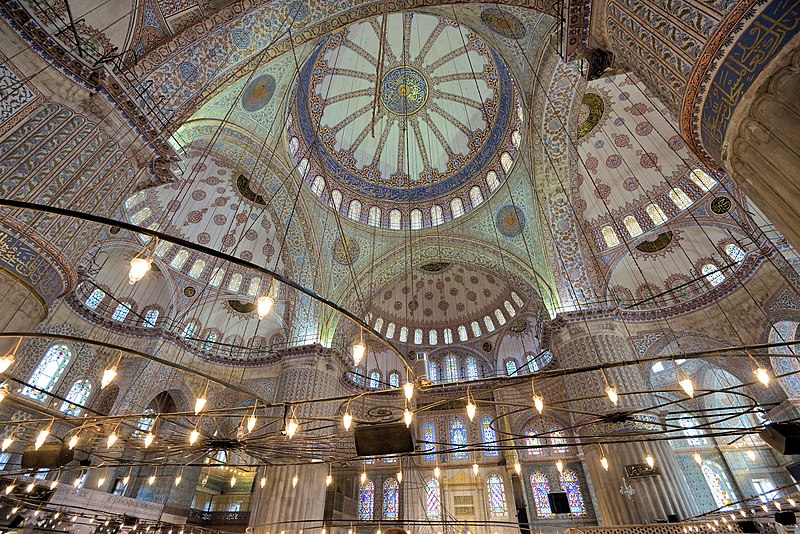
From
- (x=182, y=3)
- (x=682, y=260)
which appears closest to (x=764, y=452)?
(x=682, y=260)

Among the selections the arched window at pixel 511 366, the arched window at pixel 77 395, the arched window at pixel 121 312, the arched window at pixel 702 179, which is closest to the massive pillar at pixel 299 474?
the arched window at pixel 121 312

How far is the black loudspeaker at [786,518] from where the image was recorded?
25.6 ft

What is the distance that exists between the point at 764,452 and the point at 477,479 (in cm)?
1102

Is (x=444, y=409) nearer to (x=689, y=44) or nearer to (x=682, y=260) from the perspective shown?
(x=682, y=260)

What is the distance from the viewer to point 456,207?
55.1ft

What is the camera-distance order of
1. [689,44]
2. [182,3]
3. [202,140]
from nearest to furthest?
1. [689,44]
2. [182,3]
3. [202,140]

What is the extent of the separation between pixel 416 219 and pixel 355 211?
9.50ft

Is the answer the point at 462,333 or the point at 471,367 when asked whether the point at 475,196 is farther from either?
the point at 471,367

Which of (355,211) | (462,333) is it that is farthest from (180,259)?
(462,333)

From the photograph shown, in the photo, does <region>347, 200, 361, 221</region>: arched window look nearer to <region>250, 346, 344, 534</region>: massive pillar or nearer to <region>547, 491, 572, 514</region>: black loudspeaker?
<region>250, 346, 344, 534</region>: massive pillar

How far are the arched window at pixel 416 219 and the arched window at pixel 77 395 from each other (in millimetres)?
13697

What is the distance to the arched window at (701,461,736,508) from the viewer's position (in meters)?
13.8

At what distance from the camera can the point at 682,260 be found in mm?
13258

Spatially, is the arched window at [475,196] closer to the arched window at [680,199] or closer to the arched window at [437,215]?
the arched window at [437,215]
